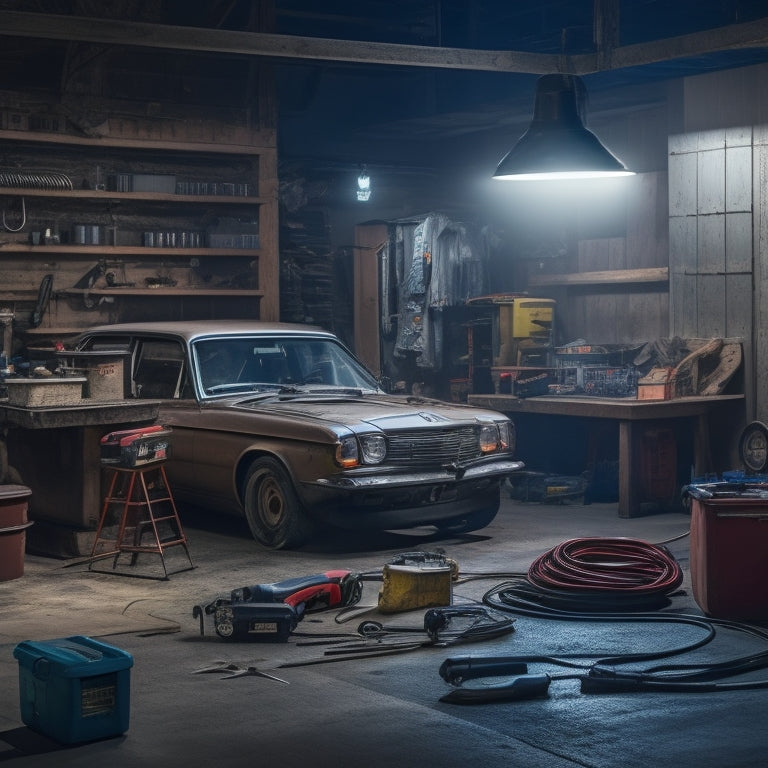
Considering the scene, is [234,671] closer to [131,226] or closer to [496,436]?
[496,436]

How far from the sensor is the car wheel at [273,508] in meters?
8.13

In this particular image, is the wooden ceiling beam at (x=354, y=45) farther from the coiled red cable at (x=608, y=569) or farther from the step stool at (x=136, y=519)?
the coiled red cable at (x=608, y=569)

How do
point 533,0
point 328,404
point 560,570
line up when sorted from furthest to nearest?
1. point 533,0
2. point 328,404
3. point 560,570

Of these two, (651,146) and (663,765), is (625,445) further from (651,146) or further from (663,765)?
(663,765)

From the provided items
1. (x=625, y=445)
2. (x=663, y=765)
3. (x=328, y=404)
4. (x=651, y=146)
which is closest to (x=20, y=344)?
(x=328, y=404)

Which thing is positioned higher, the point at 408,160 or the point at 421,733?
the point at 408,160

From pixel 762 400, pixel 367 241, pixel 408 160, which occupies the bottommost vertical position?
pixel 762 400

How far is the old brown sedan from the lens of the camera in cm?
801

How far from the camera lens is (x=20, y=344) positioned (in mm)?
11547

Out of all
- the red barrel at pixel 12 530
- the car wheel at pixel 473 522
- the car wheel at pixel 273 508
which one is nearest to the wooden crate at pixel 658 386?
the car wheel at pixel 473 522

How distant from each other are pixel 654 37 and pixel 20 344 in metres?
7.57

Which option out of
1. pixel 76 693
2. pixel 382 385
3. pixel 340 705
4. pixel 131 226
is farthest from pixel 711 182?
pixel 76 693

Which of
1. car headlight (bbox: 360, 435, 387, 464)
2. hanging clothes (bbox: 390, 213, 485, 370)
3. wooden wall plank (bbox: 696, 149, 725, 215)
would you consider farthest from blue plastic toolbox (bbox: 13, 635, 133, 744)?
hanging clothes (bbox: 390, 213, 485, 370)

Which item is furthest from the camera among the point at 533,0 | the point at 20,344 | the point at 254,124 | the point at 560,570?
the point at 533,0
